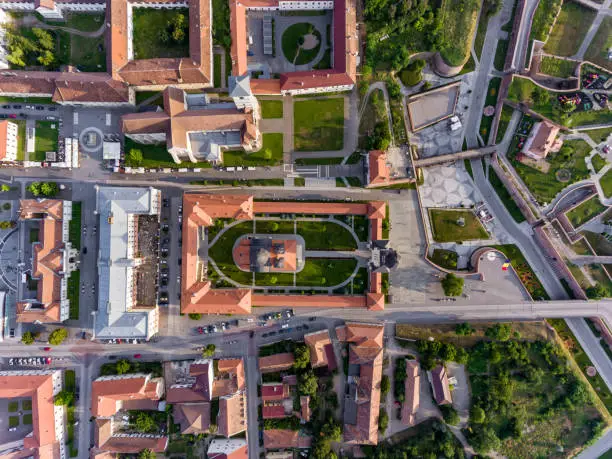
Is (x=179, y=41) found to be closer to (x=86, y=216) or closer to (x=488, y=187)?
(x=86, y=216)

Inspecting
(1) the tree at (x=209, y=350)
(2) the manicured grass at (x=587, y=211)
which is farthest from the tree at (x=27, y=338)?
(2) the manicured grass at (x=587, y=211)

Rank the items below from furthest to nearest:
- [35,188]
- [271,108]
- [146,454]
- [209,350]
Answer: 1. [271,108]
2. [209,350]
3. [35,188]
4. [146,454]

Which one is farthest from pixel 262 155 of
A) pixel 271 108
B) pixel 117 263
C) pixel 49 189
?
pixel 49 189

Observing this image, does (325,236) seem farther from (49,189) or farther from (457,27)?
(49,189)

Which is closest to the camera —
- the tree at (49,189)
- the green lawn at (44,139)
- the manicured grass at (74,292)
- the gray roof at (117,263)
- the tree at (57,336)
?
the gray roof at (117,263)

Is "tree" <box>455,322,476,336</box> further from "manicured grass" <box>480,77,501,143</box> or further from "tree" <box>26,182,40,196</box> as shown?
"tree" <box>26,182,40,196</box>

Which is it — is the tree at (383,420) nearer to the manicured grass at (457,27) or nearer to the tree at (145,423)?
the tree at (145,423)
